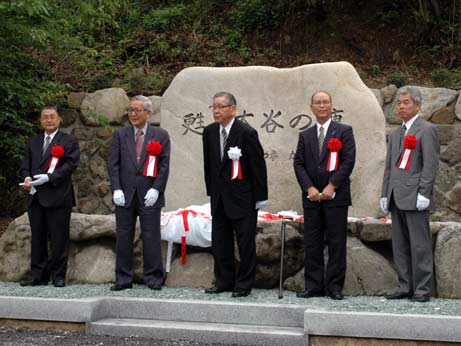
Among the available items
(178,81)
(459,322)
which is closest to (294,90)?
(178,81)

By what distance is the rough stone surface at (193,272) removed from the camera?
6723 millimetres

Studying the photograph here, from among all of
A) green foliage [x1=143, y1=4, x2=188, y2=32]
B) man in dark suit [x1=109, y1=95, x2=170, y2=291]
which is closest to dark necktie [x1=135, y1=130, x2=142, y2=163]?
man in dark suit [x1=109, y1=95, x2=170, y2=291]

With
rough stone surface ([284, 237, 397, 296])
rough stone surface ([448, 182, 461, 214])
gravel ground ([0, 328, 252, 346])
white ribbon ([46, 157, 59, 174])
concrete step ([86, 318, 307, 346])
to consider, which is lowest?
gravel ground ([0, 328, 252, 346])

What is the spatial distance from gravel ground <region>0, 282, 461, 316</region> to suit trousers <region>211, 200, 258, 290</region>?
0.46 ft

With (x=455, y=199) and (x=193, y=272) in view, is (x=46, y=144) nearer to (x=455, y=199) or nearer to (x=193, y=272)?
(x=193, y=272)

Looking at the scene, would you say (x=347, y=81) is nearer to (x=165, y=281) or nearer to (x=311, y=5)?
(x=165, y=281)

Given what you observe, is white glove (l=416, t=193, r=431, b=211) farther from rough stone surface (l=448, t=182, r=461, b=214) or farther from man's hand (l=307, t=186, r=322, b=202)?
rough stone surface (l=448, t=182, r=461, b=214)

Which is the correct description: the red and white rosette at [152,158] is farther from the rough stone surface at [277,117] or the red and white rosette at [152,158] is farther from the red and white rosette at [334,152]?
the rough stone surface at [277,117]

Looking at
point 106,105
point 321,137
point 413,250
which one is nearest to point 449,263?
point 413,250

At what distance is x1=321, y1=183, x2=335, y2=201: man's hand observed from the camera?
606 centimetres

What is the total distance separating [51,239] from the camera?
6.82 metres

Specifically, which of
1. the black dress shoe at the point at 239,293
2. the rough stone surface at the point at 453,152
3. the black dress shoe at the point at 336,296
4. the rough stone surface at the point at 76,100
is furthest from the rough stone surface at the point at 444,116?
the rough stone surface at the point at 76,100

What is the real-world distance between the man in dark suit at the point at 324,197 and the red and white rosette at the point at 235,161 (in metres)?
0.45

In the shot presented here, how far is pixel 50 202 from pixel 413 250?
9.66 ft
